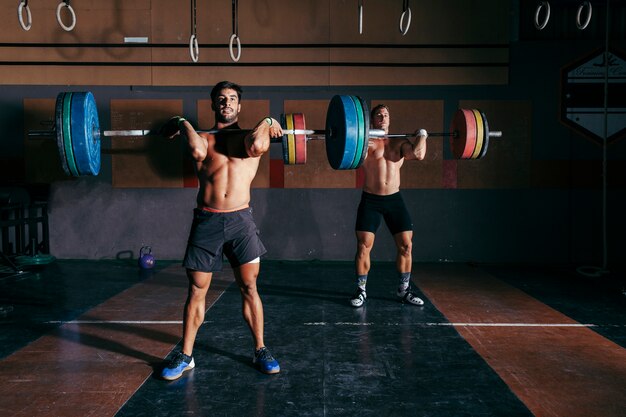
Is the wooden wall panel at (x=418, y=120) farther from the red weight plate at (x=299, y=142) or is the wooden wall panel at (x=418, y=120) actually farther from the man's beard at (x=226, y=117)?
the man's beard at (x=226, y=117)

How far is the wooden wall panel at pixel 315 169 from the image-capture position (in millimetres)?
5473

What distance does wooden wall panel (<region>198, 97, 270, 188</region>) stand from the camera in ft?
18.0

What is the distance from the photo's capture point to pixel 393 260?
553cm

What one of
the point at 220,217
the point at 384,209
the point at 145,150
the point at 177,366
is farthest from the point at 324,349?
the point at 145,150

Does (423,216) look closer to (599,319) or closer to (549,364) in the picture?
(599,319)

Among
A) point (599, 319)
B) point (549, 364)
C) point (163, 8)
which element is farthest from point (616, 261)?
point (163, 8)

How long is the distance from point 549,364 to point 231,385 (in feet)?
5.34

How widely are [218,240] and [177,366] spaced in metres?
0.63

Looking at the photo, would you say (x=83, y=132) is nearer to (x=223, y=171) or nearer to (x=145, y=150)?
(x=223, y=171)

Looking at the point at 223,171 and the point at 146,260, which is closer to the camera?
the point at 223,171

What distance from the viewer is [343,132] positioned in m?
2.78

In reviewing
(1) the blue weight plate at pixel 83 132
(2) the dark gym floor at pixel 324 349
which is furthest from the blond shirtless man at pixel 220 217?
(1) the blue weight plate at pixel 83 132

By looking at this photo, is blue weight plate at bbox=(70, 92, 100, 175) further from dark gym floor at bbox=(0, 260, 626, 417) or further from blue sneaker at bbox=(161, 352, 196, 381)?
blue sneaker at bbox=(161, 352, 196, 381)

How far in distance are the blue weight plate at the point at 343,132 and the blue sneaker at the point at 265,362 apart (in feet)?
3.57
